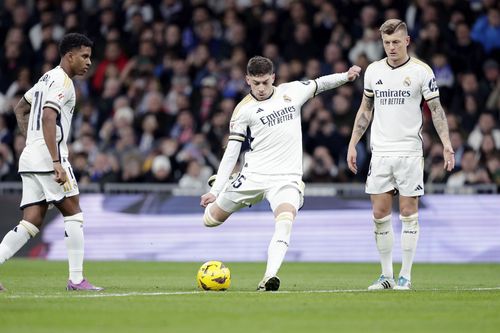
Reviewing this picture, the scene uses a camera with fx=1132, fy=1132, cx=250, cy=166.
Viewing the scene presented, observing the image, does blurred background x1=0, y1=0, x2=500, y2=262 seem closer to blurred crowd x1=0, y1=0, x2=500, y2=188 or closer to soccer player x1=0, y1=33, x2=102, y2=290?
blurred crowd x1=0, y1=0, x2=500, y2=188

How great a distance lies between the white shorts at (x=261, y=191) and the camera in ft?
38.2

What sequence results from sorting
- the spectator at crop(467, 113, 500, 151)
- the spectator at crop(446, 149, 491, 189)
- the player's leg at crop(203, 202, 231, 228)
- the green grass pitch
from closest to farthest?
1. the green grass pitch
2. the player's leg at crop(203, 202, 231, 228)
3. the spectator at crop(446, 149, 491, 189)
4. the spectator at crop(467, 113, 500, 151)

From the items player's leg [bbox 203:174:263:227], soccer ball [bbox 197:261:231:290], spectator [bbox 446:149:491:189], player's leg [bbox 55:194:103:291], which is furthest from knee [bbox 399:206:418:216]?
spectator [bbox 446:149:491:189]

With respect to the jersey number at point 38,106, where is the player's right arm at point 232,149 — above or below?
below

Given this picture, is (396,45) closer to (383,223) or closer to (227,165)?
(383,223)

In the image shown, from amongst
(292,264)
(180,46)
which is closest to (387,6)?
(180,46)

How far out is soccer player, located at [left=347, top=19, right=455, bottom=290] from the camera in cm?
1175

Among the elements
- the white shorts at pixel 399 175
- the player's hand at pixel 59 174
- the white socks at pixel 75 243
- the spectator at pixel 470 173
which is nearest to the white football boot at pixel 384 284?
the white shorts at pixel 399 175

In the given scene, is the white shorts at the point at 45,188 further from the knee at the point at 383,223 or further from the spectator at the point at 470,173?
the spectator at the point at 470,173

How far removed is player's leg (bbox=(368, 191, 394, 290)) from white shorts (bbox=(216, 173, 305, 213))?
0.84 m

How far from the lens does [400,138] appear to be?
1183 cm

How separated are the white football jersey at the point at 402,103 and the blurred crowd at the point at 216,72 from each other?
7.26 meters

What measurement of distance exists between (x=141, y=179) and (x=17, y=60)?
5.95 meters

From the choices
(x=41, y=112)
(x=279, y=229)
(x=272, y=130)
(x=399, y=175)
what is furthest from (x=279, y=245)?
(x=41, y=112)
